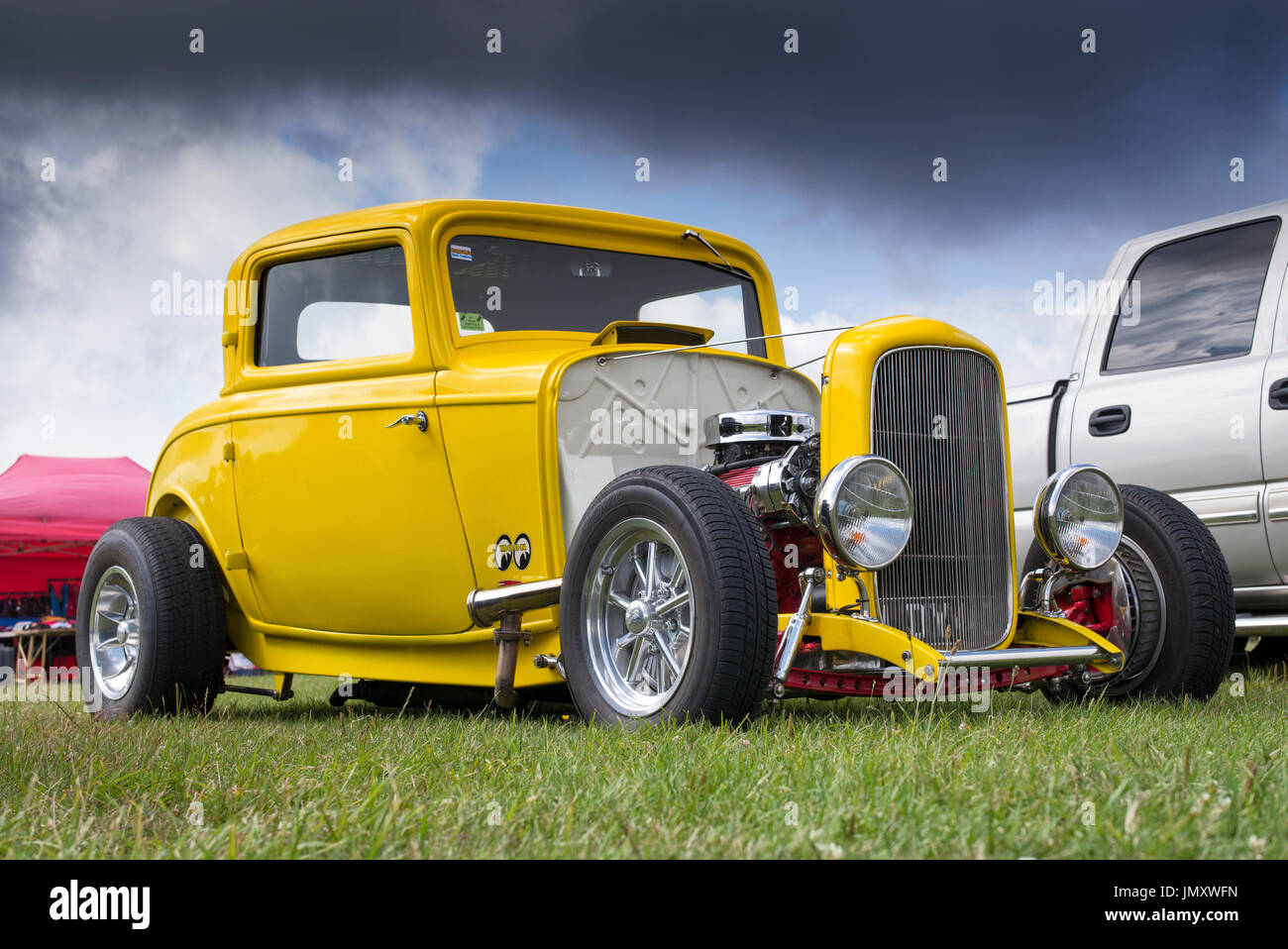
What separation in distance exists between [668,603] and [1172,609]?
1775 millimetres

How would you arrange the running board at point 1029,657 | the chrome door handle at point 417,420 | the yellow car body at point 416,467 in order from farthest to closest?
the chrome door handle at point 417,420 < the yellow car body at point 416,467 < the running board at point 1029,657

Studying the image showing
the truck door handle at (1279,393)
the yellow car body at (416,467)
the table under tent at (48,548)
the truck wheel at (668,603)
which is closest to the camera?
the truck wheel at (668,603)

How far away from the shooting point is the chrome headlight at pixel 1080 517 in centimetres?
392

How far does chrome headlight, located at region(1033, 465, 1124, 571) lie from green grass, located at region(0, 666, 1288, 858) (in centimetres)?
52

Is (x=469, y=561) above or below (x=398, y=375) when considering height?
below

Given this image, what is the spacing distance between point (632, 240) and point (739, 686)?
94.0 inches

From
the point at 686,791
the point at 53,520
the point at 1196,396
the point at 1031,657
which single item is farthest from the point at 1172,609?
the point at 53,520

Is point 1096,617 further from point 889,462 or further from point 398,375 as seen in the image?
point 398,375

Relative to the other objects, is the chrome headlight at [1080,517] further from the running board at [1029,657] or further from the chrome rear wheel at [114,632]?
the chrome rear wheel at [114,632]

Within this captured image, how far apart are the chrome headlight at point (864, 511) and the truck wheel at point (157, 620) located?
2.70m

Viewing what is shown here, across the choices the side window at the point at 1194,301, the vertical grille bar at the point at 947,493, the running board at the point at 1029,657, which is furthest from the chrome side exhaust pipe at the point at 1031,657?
the side window at the point at 1194,301

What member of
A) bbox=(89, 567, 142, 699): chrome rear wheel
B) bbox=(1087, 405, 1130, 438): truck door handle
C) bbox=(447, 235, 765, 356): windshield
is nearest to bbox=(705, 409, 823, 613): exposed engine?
bbox=(447, 235, 765, 356): windshield

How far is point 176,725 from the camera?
13.7ft
